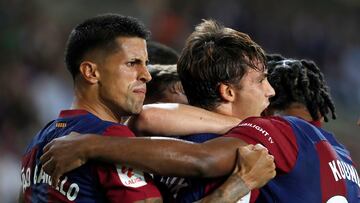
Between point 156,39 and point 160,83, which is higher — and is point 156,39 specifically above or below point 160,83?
below

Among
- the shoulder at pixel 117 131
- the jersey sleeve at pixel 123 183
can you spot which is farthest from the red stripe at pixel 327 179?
the shoulder at pixel 117 131

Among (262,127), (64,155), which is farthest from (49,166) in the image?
(262,127)

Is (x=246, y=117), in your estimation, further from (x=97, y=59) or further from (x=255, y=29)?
(x=255, y=29)

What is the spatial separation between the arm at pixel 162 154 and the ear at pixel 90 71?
369 millimetres

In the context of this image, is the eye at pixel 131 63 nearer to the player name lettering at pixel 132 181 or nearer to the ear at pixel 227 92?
the ear at pixel 227 92

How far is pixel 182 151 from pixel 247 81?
53 cm

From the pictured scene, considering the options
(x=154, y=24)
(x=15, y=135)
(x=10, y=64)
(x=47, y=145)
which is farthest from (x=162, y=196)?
(x=154, y=24)

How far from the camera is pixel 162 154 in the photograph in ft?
11.0

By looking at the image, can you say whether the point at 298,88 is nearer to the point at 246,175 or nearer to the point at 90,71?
the point at 246,175

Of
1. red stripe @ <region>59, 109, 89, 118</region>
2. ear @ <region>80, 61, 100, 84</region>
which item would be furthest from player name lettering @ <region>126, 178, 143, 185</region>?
ear @ <region>80, 61, 100, 84</region>

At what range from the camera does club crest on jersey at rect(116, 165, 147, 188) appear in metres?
3.42

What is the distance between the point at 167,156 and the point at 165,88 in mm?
1331

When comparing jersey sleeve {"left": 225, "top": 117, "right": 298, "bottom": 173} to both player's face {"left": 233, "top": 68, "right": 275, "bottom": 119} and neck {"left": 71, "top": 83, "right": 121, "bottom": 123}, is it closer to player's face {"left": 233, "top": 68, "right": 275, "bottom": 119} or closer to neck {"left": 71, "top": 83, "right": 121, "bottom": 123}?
player's face {"left": 233, "top": 68, "right": 275, "bottom": 119}

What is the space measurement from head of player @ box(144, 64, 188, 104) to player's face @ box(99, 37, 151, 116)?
84cm
